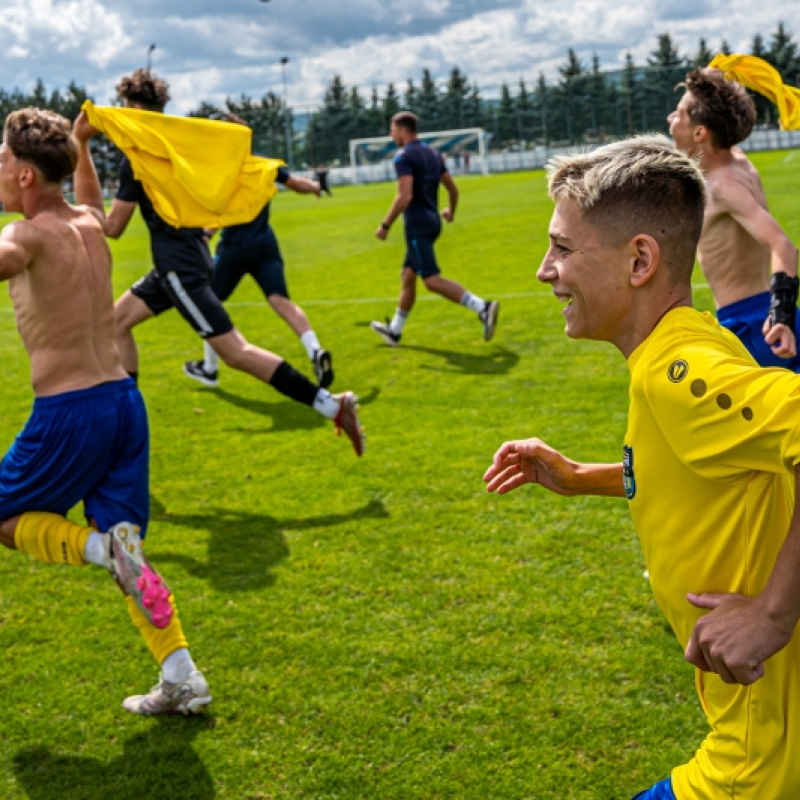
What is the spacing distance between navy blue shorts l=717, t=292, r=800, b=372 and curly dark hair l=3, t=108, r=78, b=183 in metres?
3.01

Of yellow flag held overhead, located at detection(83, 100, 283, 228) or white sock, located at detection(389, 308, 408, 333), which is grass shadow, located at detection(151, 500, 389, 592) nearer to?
yellow flag held overhead, located at detection(83, 100, 283, 228)

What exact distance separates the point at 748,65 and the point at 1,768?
4.64 metres

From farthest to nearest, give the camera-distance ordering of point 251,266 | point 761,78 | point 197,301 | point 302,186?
point 251,266 < point 302,186 < point 197,301 < point 761,78

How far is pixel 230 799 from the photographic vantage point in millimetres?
3436

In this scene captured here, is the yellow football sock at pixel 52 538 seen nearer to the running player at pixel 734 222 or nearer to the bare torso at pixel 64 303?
the bare torso at pixel 64 303

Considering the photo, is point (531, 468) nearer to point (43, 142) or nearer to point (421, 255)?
point (43, 142)

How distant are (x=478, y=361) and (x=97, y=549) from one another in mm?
6182

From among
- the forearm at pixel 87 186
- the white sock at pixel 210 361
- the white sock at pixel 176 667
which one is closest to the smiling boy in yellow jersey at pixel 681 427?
the white sock at pixel 176 667

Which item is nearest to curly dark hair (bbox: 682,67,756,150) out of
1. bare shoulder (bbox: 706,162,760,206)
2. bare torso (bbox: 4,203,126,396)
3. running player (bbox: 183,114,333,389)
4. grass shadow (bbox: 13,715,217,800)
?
bare shoulder (bbox: 706,162,760,206)

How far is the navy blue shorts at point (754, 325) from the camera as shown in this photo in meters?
4.60

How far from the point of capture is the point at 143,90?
6617 mm

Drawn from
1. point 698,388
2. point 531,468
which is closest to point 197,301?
point 531,468

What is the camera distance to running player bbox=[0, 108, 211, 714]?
4.02 metres

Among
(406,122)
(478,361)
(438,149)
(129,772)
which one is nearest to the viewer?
(129,772)
